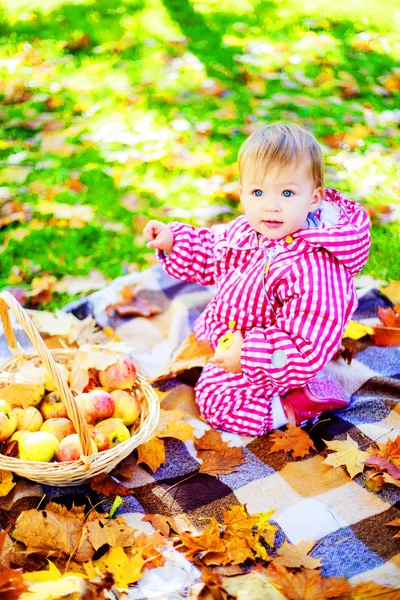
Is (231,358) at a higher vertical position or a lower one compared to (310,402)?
higher

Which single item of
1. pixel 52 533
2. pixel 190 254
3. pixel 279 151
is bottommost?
pixel 52 533

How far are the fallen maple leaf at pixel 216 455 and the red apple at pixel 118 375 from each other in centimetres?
38

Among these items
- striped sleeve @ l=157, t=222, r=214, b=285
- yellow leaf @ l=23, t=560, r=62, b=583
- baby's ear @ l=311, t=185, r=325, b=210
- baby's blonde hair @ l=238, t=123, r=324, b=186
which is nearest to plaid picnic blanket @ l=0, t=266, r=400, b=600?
yellow leaf @ l=23, t=560, r=62, b=583

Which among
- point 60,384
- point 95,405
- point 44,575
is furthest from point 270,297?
point 44,575

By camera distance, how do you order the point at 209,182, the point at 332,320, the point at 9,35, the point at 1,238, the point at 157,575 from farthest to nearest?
the point at 9,35
the point at 209,182
the point at 1,238
the point at 332,320
the point at 157,575

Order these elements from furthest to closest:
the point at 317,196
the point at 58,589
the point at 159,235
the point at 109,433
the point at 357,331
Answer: the point at 357,331
the point at 159,235
the point at 317,196
the point at 109,433
the point at 58,589

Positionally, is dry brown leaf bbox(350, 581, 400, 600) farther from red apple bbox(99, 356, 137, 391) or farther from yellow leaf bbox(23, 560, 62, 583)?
red apple bbox(99, 356, 137, 391)

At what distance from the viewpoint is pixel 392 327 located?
3.06 m

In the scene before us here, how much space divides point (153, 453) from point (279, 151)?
1245mm

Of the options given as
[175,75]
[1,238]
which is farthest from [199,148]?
[1,238]

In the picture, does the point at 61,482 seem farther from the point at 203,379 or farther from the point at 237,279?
the point at 237,279

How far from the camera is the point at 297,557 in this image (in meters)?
2.00

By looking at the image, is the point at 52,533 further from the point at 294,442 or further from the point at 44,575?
the point at 294,442

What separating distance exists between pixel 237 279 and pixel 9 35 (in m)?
4.96
